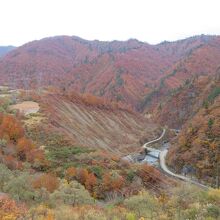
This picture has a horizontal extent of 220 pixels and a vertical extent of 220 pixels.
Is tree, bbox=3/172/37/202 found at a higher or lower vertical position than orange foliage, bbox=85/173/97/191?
higher

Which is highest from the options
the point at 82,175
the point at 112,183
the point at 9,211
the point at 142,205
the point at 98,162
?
the point at 9,211

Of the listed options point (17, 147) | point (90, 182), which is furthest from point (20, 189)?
point (17, 147)

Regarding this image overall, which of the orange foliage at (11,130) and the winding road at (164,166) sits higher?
the orange foliage at (11,130)

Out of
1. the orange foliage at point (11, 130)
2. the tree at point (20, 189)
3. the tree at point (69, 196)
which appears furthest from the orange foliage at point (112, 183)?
the tree at point (20, 189)

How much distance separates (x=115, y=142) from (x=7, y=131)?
37796 mm

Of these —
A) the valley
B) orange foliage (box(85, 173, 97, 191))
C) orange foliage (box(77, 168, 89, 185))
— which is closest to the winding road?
the valley

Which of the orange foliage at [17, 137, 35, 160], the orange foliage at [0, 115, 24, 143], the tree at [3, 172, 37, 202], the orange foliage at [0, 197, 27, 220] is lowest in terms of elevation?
the orange foliage at [17, 137, 35, 160]

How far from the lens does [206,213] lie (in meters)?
22.6

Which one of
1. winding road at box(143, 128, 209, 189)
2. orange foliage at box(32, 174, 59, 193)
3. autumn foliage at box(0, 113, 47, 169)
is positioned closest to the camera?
orange foliage at box(32, 174, 59, 193)

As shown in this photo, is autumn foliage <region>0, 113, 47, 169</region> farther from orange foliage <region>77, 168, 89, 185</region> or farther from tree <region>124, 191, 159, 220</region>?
tree <region>124, 191, 159, 220</region>

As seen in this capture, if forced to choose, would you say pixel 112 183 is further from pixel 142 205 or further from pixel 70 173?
pixel 142 205

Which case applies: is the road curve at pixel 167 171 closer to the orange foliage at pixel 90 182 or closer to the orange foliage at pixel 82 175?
the orange foliage at pixel 90 182

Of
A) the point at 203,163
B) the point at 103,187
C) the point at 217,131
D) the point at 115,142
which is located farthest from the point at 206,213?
the point at 115,142

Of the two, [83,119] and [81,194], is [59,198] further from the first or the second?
[83,119]
